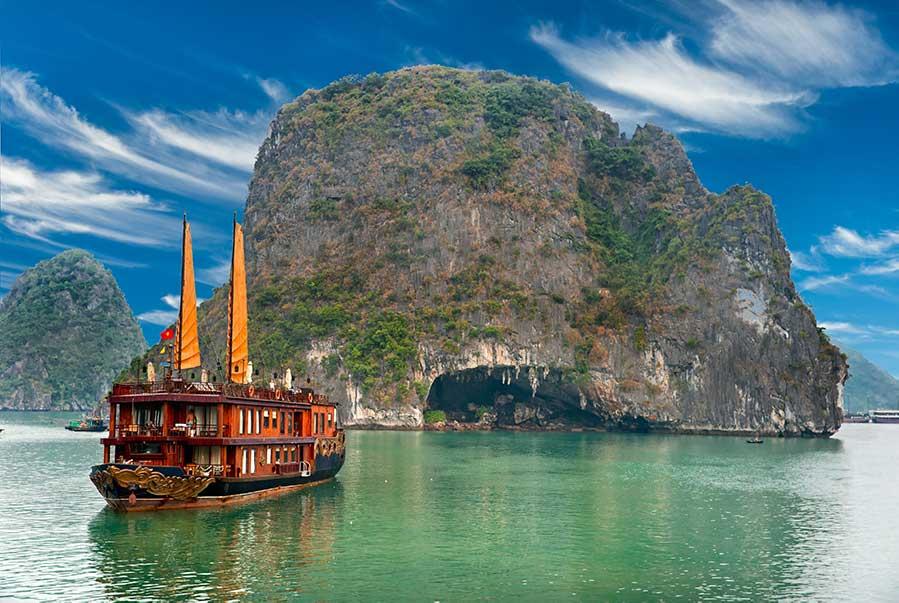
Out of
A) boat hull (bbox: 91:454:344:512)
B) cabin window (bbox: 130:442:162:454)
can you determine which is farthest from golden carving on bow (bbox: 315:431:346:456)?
cabin window (bbox: 130:442:162:454)

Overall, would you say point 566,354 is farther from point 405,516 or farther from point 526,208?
point 405,516

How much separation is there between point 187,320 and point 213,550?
58.2 ft

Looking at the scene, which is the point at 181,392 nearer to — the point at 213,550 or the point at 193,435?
the point at 193,435

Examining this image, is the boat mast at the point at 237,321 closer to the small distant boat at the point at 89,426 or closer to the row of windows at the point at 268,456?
the row of windows at the point at 268,456

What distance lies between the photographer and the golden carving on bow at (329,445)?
54.1m

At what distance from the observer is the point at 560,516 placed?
1735 inches

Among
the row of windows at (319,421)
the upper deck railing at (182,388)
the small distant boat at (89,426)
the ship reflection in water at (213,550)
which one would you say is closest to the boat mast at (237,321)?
the upper deck railing at (182,388)

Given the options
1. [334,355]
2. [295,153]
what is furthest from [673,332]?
[295,153]

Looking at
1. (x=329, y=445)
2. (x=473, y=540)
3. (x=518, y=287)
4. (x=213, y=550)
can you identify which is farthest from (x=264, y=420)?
(x=518, y=287)

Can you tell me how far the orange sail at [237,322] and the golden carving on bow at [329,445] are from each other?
22.1ft

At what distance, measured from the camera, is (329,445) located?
184 ft

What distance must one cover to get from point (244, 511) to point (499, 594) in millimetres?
19328

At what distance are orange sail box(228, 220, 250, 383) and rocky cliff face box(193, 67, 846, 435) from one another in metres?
84.3

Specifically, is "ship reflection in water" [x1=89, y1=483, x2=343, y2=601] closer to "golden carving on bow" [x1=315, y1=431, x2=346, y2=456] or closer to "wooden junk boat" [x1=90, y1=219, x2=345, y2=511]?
"wooden junk boat" [x1=90, y1=219, x2=345, y2=511]
